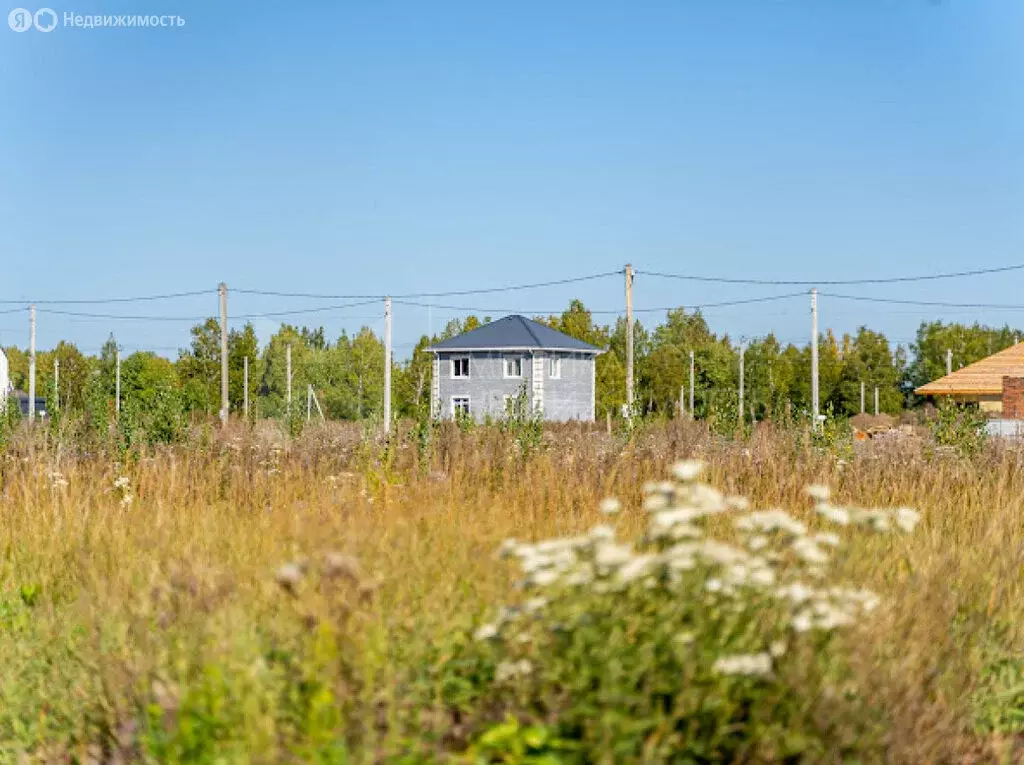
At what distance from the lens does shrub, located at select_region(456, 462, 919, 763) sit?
308cm

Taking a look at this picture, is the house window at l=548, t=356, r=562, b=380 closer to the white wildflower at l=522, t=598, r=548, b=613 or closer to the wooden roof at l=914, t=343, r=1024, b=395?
the wooden roof at l=914, t=343, r=1024, b=395

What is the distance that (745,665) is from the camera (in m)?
3.00

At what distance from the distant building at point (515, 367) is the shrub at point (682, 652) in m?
48.2

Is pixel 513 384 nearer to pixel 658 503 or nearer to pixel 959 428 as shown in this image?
pixel 959 428

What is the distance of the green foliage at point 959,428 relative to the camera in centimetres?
1178

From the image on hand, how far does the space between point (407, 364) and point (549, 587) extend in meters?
56.2

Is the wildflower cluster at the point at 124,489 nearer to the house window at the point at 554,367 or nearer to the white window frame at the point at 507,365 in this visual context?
the white window frame at the point at 507,365

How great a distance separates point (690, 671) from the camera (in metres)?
3.03

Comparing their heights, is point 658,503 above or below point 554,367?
below

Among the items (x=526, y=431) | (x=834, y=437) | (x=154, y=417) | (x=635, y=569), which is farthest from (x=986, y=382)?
(x=635, y=569)

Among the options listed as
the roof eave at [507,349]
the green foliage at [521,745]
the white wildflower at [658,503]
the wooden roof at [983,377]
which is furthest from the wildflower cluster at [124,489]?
the roof eave at [507,349]

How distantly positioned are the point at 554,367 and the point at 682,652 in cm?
5036

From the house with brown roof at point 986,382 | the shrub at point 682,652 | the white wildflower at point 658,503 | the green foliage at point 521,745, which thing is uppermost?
the house with brown roof at point 986,382

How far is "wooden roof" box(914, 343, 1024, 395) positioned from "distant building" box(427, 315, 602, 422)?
1646 centimetres
